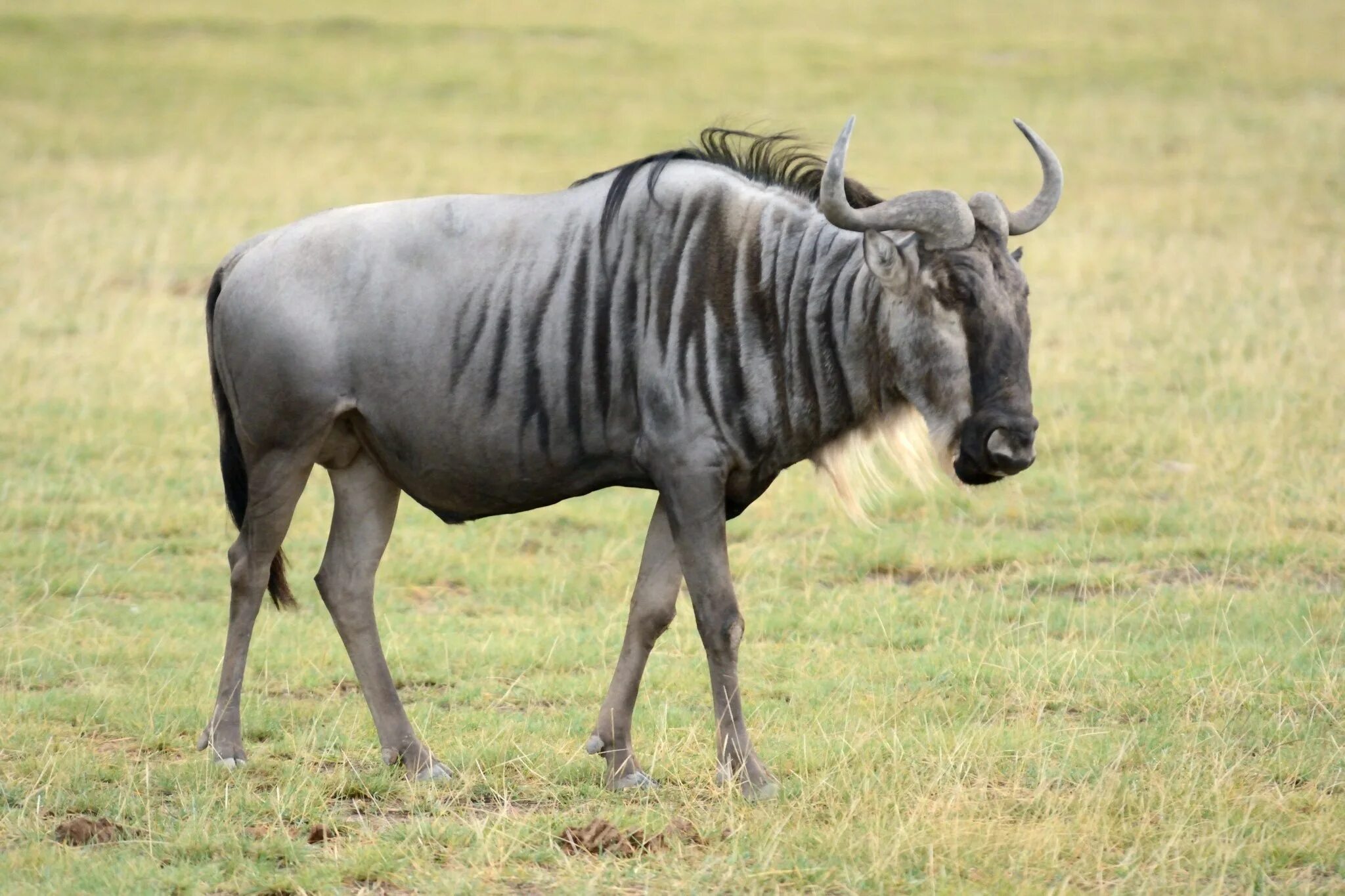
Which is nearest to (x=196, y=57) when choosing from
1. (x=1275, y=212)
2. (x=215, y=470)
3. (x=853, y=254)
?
(x=1275, y=212)

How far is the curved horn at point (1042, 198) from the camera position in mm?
5000

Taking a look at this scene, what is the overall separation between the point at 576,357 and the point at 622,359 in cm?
16

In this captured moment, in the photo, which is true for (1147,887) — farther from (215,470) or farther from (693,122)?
(693,122)

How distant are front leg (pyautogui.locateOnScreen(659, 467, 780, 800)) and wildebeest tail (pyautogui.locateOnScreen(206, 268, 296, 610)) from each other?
63.0 inches

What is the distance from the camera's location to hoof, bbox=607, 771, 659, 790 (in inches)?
204

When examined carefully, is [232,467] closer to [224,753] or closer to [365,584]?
[365,584]

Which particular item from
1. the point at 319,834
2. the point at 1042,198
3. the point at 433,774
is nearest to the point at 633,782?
the point at 433,774

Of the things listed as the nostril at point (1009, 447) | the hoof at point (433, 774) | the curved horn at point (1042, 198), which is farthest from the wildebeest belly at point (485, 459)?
the curved horn at point (1042, 198)

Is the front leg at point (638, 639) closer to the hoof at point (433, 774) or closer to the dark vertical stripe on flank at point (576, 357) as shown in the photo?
the dark vertical stripe on flank at point (576, 357)

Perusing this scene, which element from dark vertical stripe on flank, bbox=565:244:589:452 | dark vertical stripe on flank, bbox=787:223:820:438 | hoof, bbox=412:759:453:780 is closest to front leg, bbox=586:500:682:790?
dark vertical stripe on flank, bbox=565:244:589:452

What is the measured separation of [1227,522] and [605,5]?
27154 mm

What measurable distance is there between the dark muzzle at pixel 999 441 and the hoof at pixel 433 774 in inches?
75.9

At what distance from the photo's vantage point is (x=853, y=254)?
16.6 ft

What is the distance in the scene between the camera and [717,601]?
16.6ft
